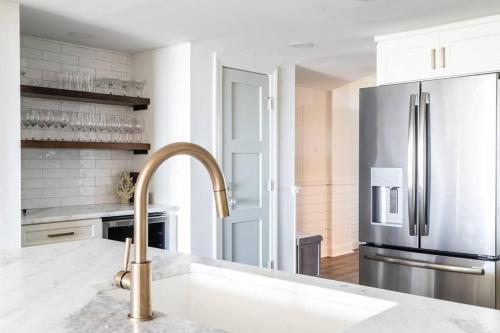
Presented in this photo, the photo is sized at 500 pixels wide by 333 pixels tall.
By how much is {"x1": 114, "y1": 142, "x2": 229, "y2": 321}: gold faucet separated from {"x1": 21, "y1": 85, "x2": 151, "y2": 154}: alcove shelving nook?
9.30 feet

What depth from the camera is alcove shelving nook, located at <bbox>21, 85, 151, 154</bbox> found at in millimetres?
3639

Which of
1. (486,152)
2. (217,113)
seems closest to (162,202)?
(217,113)

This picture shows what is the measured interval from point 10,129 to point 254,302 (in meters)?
2.29

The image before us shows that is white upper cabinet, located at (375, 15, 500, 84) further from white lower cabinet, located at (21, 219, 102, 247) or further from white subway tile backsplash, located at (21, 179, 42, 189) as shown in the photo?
white subway tile backsplash, located at (21, 179, 42, 189)

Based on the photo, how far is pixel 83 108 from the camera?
426cm

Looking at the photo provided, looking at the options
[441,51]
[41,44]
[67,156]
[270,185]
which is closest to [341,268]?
[270,185]

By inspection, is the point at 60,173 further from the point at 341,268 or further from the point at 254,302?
the point at 341,268

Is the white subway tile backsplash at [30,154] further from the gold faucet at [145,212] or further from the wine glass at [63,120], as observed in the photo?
the gold faucet at [145,212]

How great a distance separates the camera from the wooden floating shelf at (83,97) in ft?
12.0

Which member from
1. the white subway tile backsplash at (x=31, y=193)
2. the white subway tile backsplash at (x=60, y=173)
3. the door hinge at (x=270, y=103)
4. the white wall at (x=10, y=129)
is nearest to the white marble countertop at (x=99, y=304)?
the white wall at (x=10, y=129)

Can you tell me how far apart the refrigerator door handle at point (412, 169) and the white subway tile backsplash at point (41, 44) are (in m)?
2.80

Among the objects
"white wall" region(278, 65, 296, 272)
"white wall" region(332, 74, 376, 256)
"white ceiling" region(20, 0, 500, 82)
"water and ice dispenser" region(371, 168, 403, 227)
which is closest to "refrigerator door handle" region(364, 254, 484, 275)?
"water and ice dispenser" region(371, 168, 403, 227)

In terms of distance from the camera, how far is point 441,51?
11.8 feet

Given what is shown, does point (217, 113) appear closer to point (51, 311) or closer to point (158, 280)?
point (158, 280)
